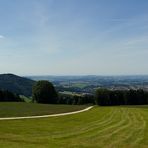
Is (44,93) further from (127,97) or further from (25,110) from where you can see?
(25,110)

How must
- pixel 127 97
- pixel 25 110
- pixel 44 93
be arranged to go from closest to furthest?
1. pixel 25 110
2. pixel 44 93
3. pixel 127 97

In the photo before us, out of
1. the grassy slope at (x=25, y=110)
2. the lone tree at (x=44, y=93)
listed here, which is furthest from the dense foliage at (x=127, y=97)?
the grassy slope at (x=25, y=110)

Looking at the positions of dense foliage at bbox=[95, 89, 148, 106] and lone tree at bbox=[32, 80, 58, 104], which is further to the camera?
dense foliage at bbox=[95, 89, 148, 106]

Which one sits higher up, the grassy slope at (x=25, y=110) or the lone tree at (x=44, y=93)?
the lone tree at (x=44, y=93)

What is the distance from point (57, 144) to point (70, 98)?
83.2m

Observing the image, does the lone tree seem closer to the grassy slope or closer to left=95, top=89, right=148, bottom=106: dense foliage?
left=95, top=89, right=148, bottom=106: dense foliage

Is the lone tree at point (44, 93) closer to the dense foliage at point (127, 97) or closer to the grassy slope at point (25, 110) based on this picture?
the dense foliage at point (127, 97)

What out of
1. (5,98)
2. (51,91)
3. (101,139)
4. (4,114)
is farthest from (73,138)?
(5,98)

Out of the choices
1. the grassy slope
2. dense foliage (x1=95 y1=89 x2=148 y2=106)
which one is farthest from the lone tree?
the grassy slope

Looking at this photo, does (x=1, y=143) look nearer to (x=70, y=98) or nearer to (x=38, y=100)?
(x=38, y=100)

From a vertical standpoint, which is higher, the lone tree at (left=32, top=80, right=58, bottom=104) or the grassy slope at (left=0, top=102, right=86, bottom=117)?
the lone tree at (left=32, top=80, right=58, bottom=104)

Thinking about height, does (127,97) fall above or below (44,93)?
below

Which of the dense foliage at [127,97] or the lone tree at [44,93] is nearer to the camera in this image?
the lone tree at [44,93]

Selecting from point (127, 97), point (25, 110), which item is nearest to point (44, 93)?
point (127, 97)
